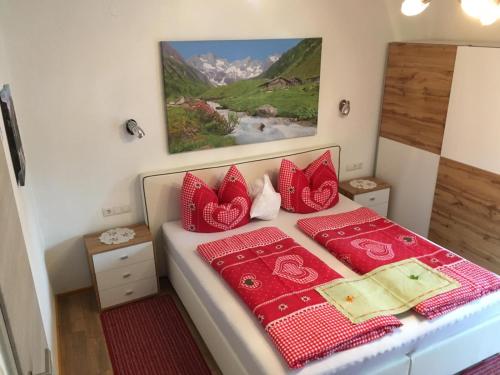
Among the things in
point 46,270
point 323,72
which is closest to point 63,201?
point 46,270

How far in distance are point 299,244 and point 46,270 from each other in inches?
70.7

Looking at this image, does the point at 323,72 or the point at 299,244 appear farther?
the point at 323,72

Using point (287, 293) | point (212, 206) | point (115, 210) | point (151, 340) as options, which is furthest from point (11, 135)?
point (287, 293)

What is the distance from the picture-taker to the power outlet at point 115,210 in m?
3.07

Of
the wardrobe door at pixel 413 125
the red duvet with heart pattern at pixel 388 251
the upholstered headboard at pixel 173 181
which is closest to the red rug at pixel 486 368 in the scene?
the red duvet with heart pattern at pixel 388 251

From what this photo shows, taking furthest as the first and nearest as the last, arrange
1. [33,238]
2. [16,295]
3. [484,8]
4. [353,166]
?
[353,166]
[33,238]
[484,8]
[16,295]

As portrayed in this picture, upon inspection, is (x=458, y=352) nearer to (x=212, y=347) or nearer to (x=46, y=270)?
(x=212, y=347)

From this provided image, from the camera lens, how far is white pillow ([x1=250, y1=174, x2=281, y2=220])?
3.15 metres

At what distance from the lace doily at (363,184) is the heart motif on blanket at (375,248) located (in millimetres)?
A: 1061

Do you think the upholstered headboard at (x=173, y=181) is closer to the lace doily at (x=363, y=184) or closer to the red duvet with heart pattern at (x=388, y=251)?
the red duvet with heart pattern at (x=388, y=251)

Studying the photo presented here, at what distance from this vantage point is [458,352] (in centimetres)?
225

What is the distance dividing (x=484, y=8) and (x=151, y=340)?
2521mm

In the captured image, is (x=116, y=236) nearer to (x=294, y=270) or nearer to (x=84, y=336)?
(x=84, y=336)

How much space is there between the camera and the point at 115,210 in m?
3.10
